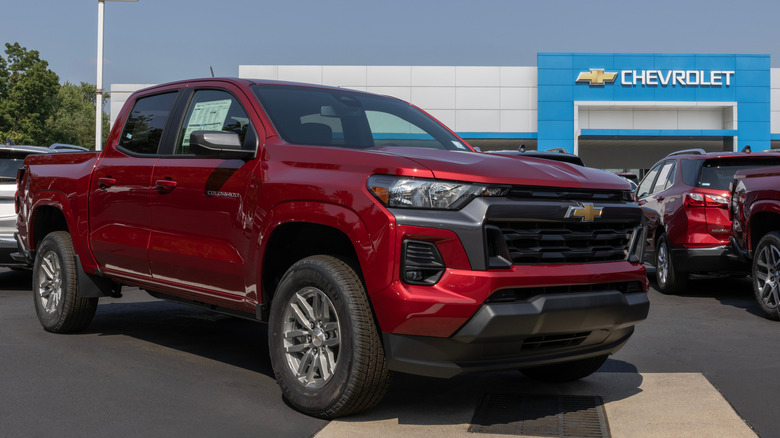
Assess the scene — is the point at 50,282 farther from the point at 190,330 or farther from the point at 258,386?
the point at 258,386

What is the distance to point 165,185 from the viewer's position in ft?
18.2

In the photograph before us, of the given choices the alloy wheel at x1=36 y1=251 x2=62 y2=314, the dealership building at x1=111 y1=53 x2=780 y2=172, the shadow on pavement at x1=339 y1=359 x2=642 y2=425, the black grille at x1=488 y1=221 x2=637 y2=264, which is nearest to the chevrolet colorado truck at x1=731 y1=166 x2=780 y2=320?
the shadow on pavement at x1=339 y1=359 x2=642 y2=425

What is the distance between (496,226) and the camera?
408cm

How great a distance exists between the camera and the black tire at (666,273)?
33.2 ft

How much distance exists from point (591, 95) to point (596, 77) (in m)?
1.00

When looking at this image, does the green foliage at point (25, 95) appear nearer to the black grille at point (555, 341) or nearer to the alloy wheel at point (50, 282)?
the alloy wheel at point (50, 282)

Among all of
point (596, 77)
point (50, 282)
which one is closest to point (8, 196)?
point (50, 282)

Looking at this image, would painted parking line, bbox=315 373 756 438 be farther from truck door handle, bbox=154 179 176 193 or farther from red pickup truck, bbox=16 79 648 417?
truck door handle, bbox=154 179 176 193

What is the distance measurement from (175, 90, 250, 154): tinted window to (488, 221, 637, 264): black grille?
1.94 metres

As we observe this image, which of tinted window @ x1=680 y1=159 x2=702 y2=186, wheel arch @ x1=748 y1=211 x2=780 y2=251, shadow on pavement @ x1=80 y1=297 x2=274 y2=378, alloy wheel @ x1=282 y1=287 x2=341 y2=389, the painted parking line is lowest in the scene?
the painted parking line

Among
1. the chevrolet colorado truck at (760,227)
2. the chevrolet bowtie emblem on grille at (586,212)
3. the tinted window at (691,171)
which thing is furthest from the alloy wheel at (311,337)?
the tinted window at (691,171)

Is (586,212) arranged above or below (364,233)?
above

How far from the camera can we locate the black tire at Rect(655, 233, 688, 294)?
10.1 m

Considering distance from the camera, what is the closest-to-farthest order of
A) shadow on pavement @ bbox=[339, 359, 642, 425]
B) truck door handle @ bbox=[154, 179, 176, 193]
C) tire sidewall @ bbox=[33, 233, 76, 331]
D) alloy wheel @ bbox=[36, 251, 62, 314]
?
1. shadow on pavement @ bbox=[339, 359, 642, 425]
2. truck door handle @ bbox=[154, 179, 176, 193]
3. tire sidewall @ bbox=[33, 233, 76, 331]
4. alloy wheel @ bbox=[36, 251, 62, 314]
